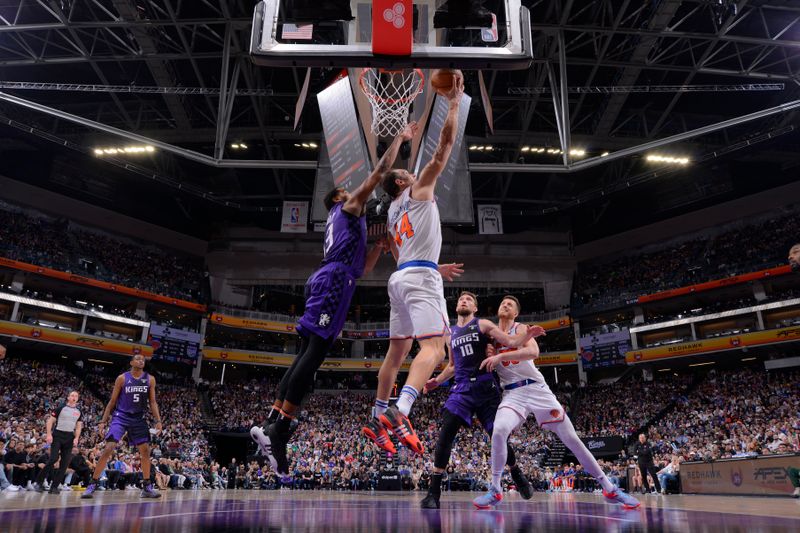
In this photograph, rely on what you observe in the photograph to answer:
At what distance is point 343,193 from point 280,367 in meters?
34.1

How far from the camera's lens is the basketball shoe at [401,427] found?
13.0 ft

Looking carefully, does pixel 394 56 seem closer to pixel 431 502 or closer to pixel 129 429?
pixel 431 502

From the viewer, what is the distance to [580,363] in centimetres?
3375

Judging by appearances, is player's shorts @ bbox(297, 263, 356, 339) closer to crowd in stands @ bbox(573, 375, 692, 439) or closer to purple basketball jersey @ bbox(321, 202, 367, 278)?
purple basketball jersey @ bbox(321, 202, 367, 278)

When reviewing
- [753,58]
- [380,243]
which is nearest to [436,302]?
[380,243]

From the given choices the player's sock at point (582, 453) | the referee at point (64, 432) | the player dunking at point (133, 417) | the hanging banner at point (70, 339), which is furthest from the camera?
the hanging banner at point (70, 339)

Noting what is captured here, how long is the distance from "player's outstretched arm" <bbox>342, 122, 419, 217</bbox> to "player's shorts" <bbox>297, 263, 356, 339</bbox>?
1.62 ft

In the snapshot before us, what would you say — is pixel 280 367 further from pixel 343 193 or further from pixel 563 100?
pixel 343 193

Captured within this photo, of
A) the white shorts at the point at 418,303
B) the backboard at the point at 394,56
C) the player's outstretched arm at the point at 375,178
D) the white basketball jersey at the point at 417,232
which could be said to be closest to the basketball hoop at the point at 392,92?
the backboard at the point at 394,56

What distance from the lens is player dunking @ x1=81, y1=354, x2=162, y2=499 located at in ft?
24.5

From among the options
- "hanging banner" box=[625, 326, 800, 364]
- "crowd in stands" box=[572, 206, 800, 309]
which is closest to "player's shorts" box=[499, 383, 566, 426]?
"hanging banner" box=[625, 326, 800, 364]

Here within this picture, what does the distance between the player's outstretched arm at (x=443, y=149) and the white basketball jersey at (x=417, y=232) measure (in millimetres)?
97

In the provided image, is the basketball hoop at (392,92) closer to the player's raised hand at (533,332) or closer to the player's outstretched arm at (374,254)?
the player's outstretched arm at (374,254)

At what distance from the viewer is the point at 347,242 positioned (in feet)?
14.2
